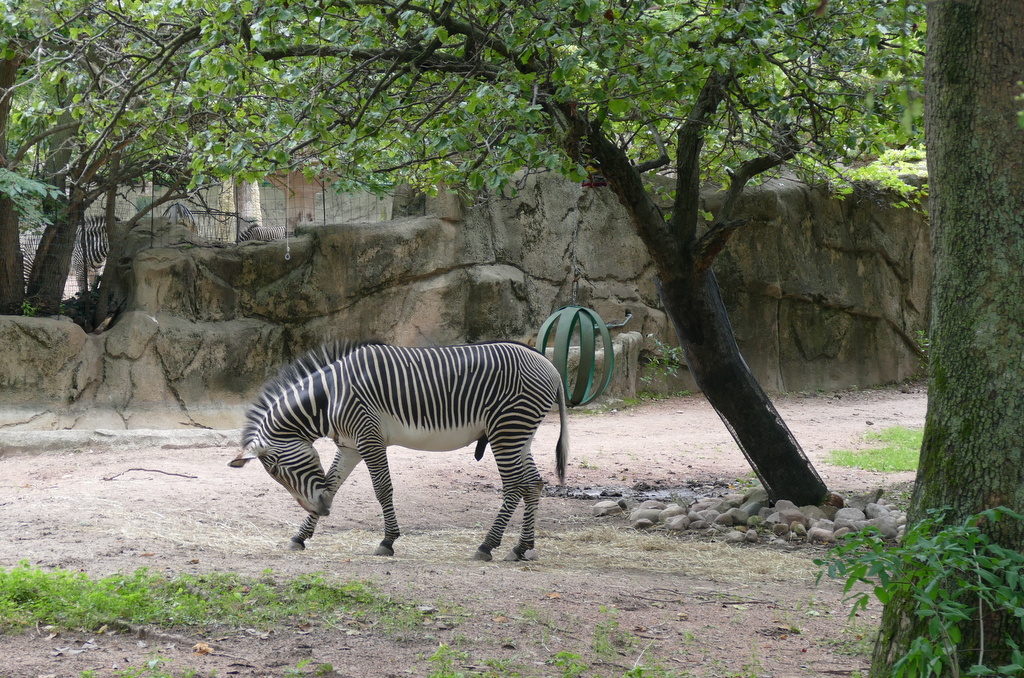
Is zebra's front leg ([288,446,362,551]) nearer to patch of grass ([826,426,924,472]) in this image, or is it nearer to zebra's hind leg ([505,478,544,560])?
zebra's hind leg ([505,478,544,560])

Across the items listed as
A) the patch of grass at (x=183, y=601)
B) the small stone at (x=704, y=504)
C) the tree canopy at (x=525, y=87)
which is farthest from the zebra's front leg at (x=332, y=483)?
the small stone at (x=704, y=504)

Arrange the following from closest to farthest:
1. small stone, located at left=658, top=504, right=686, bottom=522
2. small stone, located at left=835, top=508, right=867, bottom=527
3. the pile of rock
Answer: the pile of rock, small stone, located at left=835, top=508, right=867, bottom=527, small stone, located at left=658, top=504, right=686, bottom=522

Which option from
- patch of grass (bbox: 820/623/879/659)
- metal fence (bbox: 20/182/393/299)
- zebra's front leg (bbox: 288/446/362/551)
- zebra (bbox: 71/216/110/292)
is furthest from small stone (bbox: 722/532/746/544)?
zebra (bbox: 71/216/110/292)

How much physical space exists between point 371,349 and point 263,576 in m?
2.16

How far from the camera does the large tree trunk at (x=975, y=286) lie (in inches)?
122

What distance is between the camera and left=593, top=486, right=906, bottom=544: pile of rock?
664 centimetres

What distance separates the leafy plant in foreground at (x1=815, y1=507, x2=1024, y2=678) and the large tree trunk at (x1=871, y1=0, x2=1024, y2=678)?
12 cm

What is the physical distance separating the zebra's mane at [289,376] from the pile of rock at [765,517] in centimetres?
284

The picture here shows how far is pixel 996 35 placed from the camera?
3191 mm

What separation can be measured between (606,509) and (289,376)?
315cm

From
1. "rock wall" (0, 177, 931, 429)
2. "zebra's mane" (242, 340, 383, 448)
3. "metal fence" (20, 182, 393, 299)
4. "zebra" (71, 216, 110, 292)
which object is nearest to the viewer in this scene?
"zebra's mane" (242, 340, 383, 448)

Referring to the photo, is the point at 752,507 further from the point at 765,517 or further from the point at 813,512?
the point at 813,512

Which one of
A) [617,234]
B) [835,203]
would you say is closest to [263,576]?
[617,234]

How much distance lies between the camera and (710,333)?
7.22 meters
